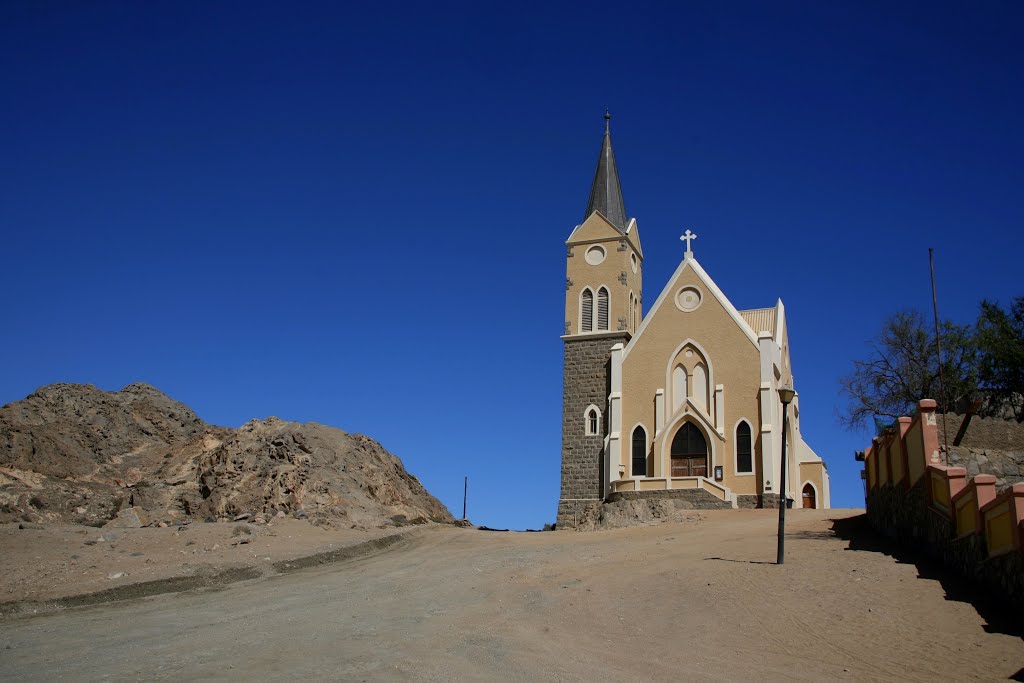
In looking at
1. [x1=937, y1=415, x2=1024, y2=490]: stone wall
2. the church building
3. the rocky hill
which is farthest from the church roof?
the rocky hill

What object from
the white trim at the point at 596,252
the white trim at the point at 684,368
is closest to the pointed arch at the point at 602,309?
the white trim at the point at 596,252

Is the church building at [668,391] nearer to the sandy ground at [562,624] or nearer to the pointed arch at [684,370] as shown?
the pointed arch at [684,370]

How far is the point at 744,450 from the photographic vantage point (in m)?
37.1

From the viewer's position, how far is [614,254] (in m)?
43.0

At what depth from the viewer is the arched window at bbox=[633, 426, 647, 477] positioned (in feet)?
128

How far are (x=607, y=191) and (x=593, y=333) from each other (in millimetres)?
7977

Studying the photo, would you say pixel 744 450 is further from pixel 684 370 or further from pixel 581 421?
pixel 581 421

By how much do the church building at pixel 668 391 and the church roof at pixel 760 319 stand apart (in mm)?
48

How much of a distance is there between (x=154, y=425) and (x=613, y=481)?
665 inches

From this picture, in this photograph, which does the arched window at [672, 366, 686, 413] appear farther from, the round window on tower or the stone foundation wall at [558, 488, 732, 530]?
the stone foundation wall at [558, 488, 732, 530]

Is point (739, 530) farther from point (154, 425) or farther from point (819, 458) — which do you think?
point (154, 425)

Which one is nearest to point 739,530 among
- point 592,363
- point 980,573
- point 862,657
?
point 980,573

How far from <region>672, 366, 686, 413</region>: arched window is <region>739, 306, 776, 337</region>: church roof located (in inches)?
180

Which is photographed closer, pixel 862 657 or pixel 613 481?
pixel 862 657
